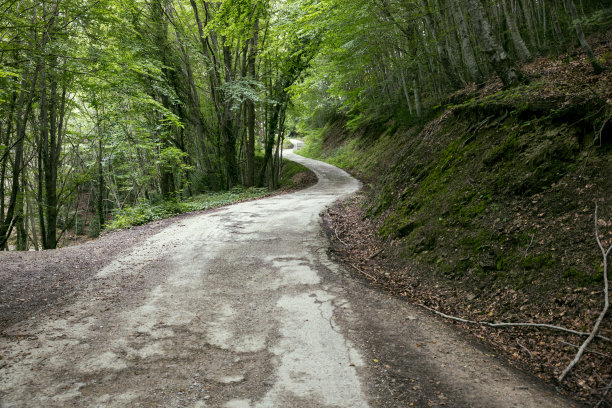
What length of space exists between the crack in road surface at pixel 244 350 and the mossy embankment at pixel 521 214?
0.71 m

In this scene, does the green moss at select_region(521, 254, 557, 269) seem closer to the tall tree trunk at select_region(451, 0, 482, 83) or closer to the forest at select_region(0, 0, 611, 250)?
the forest at select_region(0, 0, 611, 250)

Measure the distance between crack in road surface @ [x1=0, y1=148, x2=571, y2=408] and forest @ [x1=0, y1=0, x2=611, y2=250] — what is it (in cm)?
407

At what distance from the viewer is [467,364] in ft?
11.1

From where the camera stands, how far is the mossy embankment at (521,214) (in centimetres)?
375

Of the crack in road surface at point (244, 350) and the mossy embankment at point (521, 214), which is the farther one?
the mossy embankment at point (521, 214)

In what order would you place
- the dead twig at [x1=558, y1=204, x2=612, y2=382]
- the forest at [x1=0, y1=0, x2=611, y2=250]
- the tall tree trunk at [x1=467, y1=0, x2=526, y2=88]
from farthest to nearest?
the forest at [x1=0, y1=0, x2=611, y2=250] < the tall tree trunk at [x1=467, y1=0, x2=526, y2=88] < the dead twig at [x1=558, y1=204, x2=612, y2=382]

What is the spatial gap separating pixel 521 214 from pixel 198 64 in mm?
18055

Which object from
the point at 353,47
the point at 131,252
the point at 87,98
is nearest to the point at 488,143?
the point at 353,47

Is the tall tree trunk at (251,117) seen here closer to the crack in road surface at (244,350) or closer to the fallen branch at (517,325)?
the crack in road surface at (244,350)

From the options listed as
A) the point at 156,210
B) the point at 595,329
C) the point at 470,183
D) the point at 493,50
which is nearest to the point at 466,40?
the point at 493,50

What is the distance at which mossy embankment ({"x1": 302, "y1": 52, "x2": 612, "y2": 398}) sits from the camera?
3746mm

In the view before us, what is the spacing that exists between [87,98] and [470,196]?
1432 cm

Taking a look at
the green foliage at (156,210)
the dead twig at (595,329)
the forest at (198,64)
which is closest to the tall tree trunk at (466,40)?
the forest at (198,64)

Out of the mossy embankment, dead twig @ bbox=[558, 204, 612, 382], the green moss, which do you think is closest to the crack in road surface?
dead twig @ bbox=[558, 204, 612, 382]
